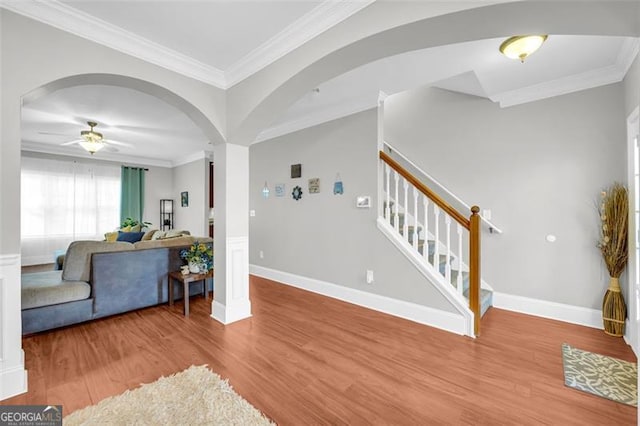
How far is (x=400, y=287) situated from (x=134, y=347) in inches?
104

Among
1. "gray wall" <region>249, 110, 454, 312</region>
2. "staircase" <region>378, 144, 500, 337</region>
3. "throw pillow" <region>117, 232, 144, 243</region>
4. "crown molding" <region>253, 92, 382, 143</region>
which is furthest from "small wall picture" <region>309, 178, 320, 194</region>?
"throw pillow" <region>117, 232, 144, 243</region>

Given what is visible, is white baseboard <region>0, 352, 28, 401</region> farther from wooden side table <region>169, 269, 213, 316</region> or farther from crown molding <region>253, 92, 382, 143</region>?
crown molding <region>253, 92, 382, 143</region>

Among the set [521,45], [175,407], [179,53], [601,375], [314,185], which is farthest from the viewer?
[314,185]

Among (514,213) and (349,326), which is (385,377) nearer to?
(349,326)

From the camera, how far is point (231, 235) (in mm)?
2889

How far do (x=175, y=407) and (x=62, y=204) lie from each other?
273 inches

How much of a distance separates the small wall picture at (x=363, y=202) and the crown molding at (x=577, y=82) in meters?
1.91

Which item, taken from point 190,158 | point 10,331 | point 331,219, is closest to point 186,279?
point 10,331

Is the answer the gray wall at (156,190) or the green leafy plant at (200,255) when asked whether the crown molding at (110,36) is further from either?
the gray wall at (156,190)

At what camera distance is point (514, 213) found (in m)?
3.15

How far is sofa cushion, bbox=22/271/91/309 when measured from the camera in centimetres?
250

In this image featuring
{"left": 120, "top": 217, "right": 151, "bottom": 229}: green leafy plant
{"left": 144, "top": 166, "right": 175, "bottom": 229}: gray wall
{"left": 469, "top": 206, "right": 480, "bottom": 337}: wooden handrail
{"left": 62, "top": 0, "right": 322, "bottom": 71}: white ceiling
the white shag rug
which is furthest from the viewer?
{"left": 144, "top": 166, "right": 175, "bottom": 229}: gray wall

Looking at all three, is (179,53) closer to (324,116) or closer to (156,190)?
(324,116)

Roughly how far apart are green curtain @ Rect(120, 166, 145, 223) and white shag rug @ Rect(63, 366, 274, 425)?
6.64 meters
